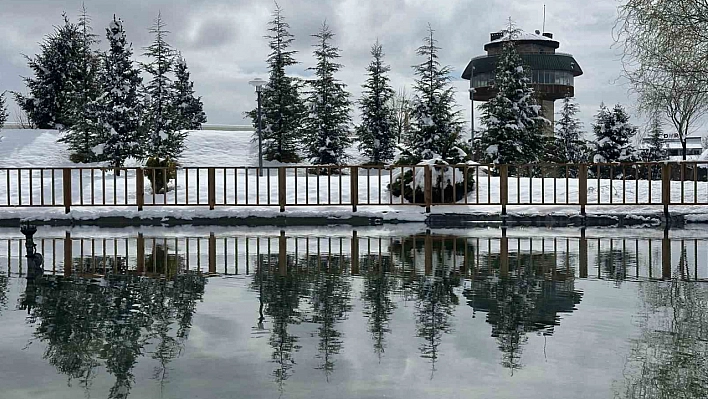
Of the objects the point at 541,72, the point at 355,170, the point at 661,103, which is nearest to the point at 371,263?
the point at 355,170

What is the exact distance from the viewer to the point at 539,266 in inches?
394

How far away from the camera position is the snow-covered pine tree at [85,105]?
111ft

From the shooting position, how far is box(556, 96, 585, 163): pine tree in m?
50.7

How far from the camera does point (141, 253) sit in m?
11.9

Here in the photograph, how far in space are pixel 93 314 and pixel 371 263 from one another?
4.26 meters

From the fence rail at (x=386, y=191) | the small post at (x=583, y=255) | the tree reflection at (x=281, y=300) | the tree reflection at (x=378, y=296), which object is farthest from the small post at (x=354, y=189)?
the tree reflection at (x=378, y=296)

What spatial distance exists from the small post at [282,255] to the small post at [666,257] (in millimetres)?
4202

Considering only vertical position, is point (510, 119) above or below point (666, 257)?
above

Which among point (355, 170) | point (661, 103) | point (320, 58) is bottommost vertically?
point (355, 170)

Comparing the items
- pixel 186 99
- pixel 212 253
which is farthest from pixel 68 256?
pixel 186 99

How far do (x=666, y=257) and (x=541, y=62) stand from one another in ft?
144

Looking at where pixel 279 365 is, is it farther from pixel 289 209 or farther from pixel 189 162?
pixel 189 162

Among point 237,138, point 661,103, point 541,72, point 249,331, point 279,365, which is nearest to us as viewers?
point 279,365

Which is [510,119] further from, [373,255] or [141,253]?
[141,253]
